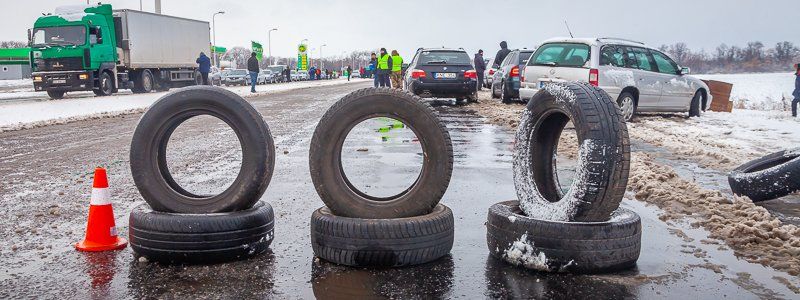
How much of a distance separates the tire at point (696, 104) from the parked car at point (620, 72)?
188mm

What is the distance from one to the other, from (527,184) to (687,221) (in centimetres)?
155

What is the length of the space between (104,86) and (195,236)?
26.4m

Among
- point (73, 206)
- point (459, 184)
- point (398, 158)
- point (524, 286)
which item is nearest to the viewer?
point (524, 286)

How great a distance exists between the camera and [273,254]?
406 cm

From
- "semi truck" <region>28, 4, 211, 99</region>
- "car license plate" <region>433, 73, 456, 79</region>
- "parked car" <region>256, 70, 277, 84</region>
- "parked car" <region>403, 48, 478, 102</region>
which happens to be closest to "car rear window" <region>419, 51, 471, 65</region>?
"parked car" <region>403, 48, 478, 102</region>

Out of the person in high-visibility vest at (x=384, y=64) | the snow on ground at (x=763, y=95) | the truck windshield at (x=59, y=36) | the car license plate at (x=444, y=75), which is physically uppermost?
the truck windshield at (x=59, y=36)

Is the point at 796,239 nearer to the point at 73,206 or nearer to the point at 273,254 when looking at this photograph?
the point at 273,254

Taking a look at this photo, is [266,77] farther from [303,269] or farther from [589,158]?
[589,158]

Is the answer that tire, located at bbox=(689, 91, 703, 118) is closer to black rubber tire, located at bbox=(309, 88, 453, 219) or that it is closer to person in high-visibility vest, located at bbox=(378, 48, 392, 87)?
person in high-visibility vest, located at bbox=(378, 48, 392, 87)

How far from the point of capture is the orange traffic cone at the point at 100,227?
4.15m

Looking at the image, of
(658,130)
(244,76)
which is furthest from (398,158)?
(244,76)

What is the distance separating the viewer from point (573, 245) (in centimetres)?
362

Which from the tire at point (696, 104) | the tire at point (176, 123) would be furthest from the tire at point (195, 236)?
the tire at point (696, 104)

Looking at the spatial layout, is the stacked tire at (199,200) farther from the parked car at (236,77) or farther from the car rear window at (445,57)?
the parked car at (236,77)
